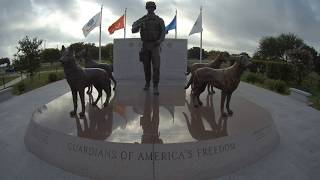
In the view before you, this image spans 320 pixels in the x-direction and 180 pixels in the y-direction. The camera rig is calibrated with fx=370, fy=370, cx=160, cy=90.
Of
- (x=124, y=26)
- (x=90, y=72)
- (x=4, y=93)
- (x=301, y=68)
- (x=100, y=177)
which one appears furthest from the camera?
(x=301, y=68)

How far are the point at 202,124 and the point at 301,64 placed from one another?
2398 cm

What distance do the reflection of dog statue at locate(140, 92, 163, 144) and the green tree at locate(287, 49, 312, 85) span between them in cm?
2147

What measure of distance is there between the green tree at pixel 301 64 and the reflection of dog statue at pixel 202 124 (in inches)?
846

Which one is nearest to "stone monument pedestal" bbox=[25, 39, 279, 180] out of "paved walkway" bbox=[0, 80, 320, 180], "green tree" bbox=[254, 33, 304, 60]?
"paved walkway" bbox=[0, 80, 320, 180]

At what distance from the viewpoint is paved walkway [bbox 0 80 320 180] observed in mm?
7199

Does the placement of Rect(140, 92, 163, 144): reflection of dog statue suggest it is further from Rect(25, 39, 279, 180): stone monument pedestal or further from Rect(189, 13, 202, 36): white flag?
Rect(189, 13, 202, 36): white flag

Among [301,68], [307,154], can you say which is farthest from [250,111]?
[301,68]

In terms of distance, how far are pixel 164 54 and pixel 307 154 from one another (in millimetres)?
10098

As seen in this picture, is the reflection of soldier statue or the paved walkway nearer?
the paved walkway

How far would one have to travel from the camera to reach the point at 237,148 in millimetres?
7254

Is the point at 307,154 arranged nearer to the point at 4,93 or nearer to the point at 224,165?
the point at 224,165

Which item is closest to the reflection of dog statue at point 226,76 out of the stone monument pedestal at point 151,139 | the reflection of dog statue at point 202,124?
the reflection of dog statue at point 202,124

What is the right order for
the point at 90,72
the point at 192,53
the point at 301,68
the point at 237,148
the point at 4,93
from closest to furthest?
1. the point at 237,148
2. the point at 90,72
3. the point at 4,93
4. the point at 301,68
5. the point at 192,53

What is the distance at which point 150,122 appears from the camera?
8.18 meters
